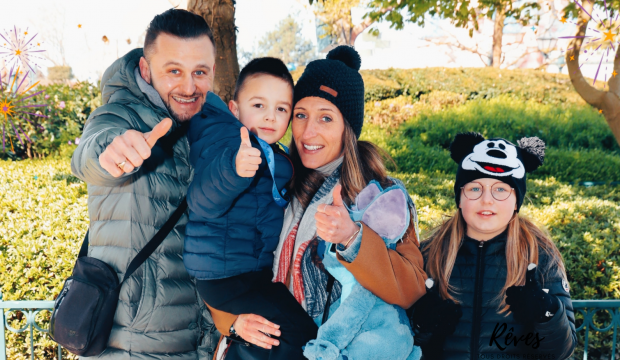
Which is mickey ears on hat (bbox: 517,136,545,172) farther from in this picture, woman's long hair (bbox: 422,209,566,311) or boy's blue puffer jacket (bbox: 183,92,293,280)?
boy's blue puffer jacket (bbox: 183,92,293,280)

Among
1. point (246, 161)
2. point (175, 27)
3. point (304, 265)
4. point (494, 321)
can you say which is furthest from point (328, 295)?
point (175, 27)

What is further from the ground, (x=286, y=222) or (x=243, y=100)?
(x=243, y=100)

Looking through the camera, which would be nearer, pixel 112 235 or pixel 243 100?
pixel 112 235

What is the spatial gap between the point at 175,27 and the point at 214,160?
33.0 inches

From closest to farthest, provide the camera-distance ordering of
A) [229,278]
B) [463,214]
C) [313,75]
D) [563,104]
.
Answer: [229,278] < [313,75] < [463,214] < [563,104]

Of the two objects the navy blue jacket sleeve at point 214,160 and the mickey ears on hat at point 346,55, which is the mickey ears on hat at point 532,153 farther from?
the navy blue jacket sleeve at point 214,160

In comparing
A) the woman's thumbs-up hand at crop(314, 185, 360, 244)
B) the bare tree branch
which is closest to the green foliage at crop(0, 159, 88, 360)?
the woman's thumbs-up hand at crop(314, 185, 360, 244)

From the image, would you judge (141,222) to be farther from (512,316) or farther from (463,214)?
(512,316)

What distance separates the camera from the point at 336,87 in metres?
2.45

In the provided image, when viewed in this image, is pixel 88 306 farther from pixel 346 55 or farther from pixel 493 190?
pixel 493 190

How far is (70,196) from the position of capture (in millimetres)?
5484

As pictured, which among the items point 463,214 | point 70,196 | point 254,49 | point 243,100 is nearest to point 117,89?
point 243,100

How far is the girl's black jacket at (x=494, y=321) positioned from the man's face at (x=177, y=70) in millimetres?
1714

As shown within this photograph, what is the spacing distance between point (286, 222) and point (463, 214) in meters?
1.03
